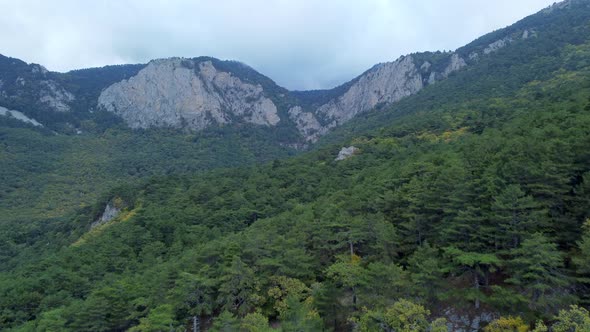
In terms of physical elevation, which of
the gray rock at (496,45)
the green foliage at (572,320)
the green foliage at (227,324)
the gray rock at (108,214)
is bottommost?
the green foliage at (572,320)

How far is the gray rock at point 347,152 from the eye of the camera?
75.1m

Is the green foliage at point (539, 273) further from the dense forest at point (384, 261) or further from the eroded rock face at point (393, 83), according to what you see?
the eroded rock face at point (393, 83)

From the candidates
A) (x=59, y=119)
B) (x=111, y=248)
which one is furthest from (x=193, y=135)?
(x=111, y=248)

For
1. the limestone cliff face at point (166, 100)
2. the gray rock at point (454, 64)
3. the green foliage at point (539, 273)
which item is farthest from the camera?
the limestone cliff face at point (166, 100)

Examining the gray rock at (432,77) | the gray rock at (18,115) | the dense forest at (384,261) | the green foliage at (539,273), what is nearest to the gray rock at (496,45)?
the gray rock at (432,77)

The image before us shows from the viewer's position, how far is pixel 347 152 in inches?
3019

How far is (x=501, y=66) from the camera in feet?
390

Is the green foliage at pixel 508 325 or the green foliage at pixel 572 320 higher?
the green foliage at pixel 572 320

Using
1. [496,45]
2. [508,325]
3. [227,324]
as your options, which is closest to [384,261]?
[508,325]

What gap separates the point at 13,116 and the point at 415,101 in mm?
156089

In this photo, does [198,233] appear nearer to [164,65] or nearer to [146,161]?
[146,161]

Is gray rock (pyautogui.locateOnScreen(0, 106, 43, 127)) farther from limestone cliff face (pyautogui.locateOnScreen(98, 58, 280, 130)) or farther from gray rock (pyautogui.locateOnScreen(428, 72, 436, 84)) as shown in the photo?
gray rock (pyautogui.locateOnScreen(428, 72, 436, 84))

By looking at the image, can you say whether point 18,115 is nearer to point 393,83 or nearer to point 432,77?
point 393,83

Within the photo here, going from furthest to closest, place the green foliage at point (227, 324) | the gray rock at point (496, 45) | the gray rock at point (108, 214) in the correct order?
the gray rock at point (496, 45) → the gray rock at point (108, 214) → the green foliage at point (227, 324)
